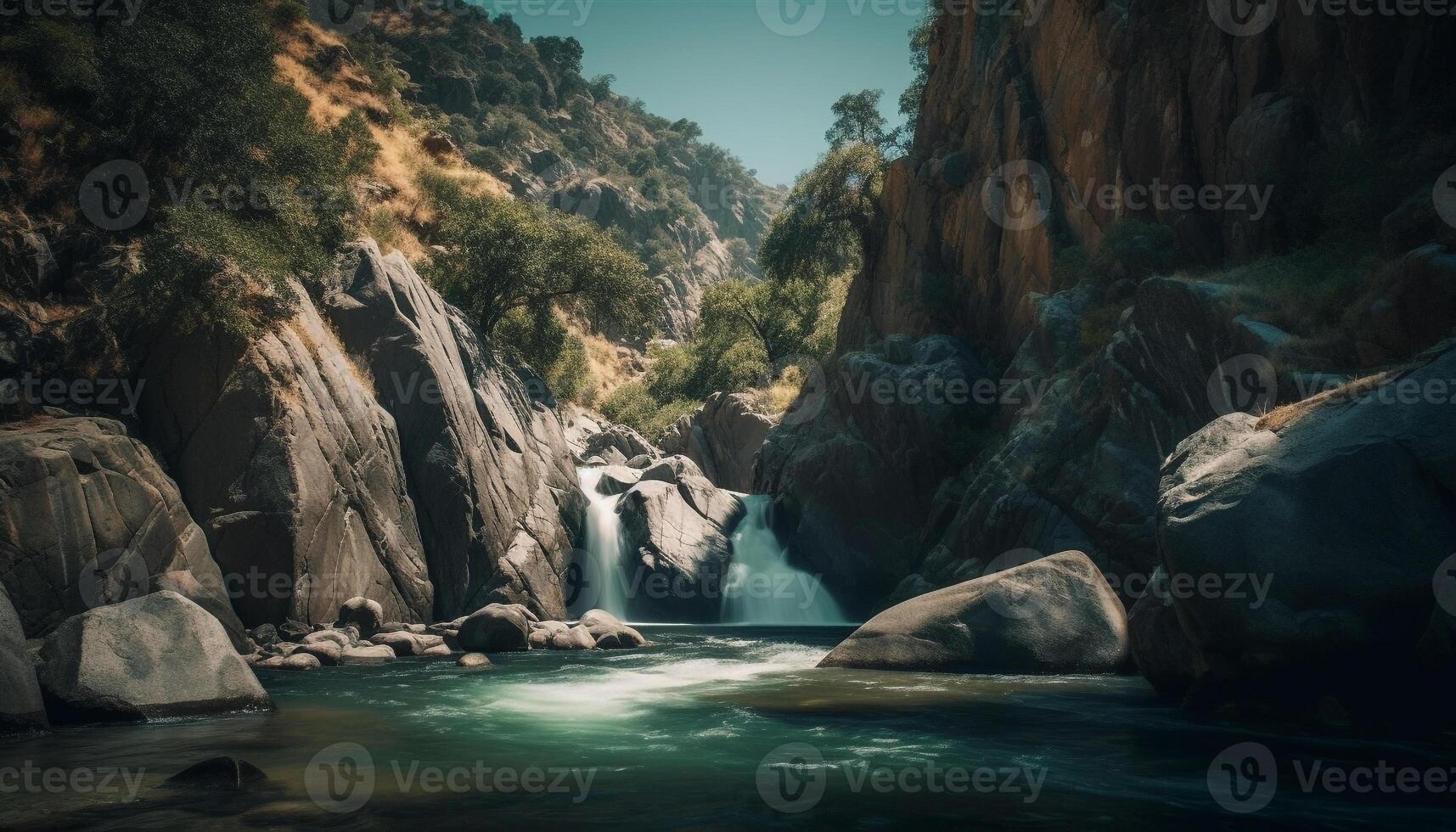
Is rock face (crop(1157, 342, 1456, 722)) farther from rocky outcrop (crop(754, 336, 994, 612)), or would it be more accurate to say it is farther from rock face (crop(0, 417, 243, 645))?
rocky outcrop (crop(754, 336, 994, 612))

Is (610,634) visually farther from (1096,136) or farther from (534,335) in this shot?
(1096,136)

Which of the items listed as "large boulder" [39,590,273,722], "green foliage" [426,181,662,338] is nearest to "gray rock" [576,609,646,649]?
"large boulder" [39,590,273,722]

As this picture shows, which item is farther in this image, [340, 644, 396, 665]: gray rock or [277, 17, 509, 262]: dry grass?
[277, 17, 509, 262]: dry grass

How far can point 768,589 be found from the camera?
114 feet

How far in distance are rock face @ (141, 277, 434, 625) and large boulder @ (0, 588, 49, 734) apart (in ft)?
33.8

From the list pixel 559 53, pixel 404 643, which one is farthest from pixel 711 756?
pixel 559 53

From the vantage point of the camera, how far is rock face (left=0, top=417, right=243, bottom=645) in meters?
16.1

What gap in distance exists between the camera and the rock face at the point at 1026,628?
16.6 meters

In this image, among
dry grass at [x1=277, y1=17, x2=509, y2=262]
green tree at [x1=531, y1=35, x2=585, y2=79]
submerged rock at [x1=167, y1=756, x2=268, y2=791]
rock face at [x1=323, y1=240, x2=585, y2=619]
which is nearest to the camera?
submerged rock at [x1=167, y1=756, x2=268, y2=791]

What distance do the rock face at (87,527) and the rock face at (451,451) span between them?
790 centimetres

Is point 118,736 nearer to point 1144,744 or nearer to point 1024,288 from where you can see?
point 1144,744

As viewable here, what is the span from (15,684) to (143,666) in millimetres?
1497

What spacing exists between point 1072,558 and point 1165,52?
19.7 metres

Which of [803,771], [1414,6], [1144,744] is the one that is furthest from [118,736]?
[1414,6]
